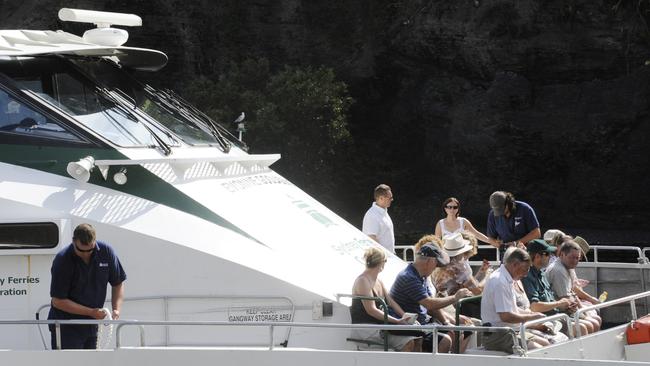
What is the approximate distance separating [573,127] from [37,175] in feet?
62.6

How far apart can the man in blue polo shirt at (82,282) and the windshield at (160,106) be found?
1617 mm

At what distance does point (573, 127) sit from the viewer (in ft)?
80.4

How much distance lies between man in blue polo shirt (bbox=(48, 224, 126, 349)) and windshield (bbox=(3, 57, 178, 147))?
39.3 inches

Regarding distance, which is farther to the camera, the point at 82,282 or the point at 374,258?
the point at 374,258

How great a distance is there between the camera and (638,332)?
7.16 metres

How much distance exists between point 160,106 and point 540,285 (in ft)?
10.7

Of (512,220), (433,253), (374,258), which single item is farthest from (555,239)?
(374,258)

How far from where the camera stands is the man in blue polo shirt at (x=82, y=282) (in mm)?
6602

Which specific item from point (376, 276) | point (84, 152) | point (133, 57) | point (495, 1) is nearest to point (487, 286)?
point (376, 276)

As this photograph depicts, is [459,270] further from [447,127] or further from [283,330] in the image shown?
[447,127]

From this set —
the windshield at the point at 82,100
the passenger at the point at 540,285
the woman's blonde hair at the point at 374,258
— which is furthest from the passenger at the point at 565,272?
the windshield at the point at 82,100

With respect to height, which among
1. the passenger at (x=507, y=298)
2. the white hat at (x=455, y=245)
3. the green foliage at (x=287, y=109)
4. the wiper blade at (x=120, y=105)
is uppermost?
the green foliage at (x=287, y=109)

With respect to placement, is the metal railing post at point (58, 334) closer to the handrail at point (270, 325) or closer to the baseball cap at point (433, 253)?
the handrail at point (270, 325)

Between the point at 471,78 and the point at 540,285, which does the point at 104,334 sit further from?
the point at 471,78
